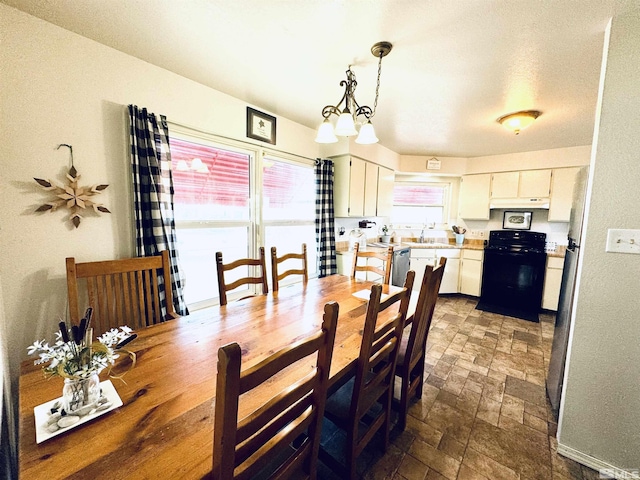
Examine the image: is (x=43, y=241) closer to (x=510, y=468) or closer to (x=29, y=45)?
(x=29, y=45)

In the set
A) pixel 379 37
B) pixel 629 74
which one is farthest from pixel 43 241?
pixel 629 74

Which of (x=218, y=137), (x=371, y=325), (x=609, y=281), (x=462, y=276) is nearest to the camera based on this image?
(x=371, y=325)

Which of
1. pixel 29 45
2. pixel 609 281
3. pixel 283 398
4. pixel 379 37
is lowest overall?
pixel 283 398

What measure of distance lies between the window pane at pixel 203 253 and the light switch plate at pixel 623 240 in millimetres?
2635

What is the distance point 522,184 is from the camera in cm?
385

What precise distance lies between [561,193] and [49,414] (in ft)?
16.8

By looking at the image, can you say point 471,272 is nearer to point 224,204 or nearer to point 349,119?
point 349,119

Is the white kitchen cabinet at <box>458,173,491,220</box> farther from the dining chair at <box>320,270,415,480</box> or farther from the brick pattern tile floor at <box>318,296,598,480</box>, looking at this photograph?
the dining chair at <box>320,270,415,480</box>

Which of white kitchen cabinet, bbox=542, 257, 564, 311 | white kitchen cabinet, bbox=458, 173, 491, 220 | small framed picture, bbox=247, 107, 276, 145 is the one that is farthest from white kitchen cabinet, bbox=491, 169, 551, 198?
small framed picture, bbox=247, 107, 276, 145

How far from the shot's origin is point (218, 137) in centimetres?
231

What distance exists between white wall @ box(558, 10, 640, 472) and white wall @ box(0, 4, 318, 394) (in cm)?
232

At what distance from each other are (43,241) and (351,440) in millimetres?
1982

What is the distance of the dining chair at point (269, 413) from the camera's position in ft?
1.81

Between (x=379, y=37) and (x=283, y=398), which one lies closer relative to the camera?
(x=283, y=398)
